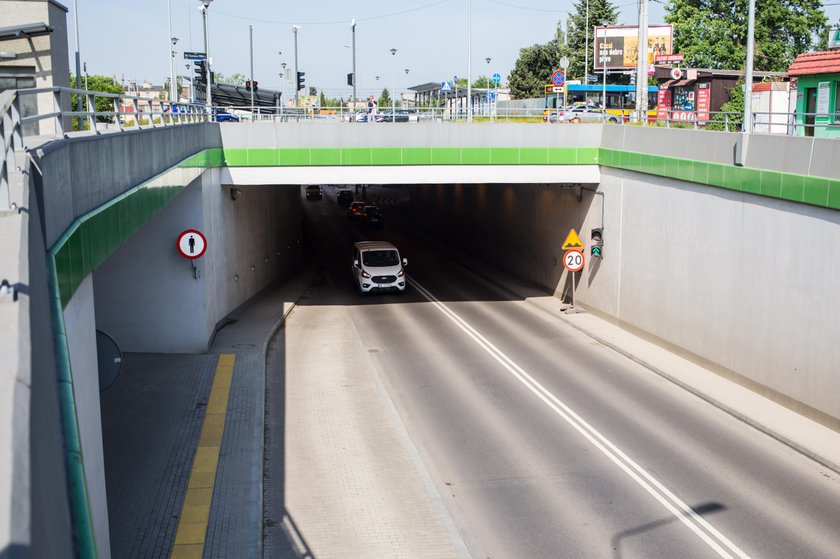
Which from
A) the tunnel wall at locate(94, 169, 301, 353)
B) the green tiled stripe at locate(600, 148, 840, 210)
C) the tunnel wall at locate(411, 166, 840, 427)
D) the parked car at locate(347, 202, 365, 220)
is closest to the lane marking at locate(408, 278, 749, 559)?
the tunnel wall at locate(411, 166, 840, 427)

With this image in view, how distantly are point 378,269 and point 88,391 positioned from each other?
75.6 ft

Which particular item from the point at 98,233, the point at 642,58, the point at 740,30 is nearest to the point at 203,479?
the point at 98,233

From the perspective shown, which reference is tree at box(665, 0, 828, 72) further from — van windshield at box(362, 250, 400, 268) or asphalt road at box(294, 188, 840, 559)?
asphalt road at box(294, 188, 840, 559)

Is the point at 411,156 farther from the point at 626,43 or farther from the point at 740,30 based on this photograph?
the point at 626,43

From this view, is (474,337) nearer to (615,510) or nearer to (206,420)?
(206,420)

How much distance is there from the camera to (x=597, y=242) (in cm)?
2695

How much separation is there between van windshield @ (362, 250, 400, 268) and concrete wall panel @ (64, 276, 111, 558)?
22435mm

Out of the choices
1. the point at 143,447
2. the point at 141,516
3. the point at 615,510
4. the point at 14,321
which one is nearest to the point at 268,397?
the point at 143,447

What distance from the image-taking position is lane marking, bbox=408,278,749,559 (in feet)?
39.5

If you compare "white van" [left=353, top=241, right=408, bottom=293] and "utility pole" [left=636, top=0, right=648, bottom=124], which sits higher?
"utility pole" [left=636, top=0, right=648, bottom=124]

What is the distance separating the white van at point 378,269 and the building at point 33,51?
11839 mm

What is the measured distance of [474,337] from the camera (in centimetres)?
2486

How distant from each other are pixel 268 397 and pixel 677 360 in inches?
382

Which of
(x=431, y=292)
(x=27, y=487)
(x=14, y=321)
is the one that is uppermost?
(x=14, y=321)
